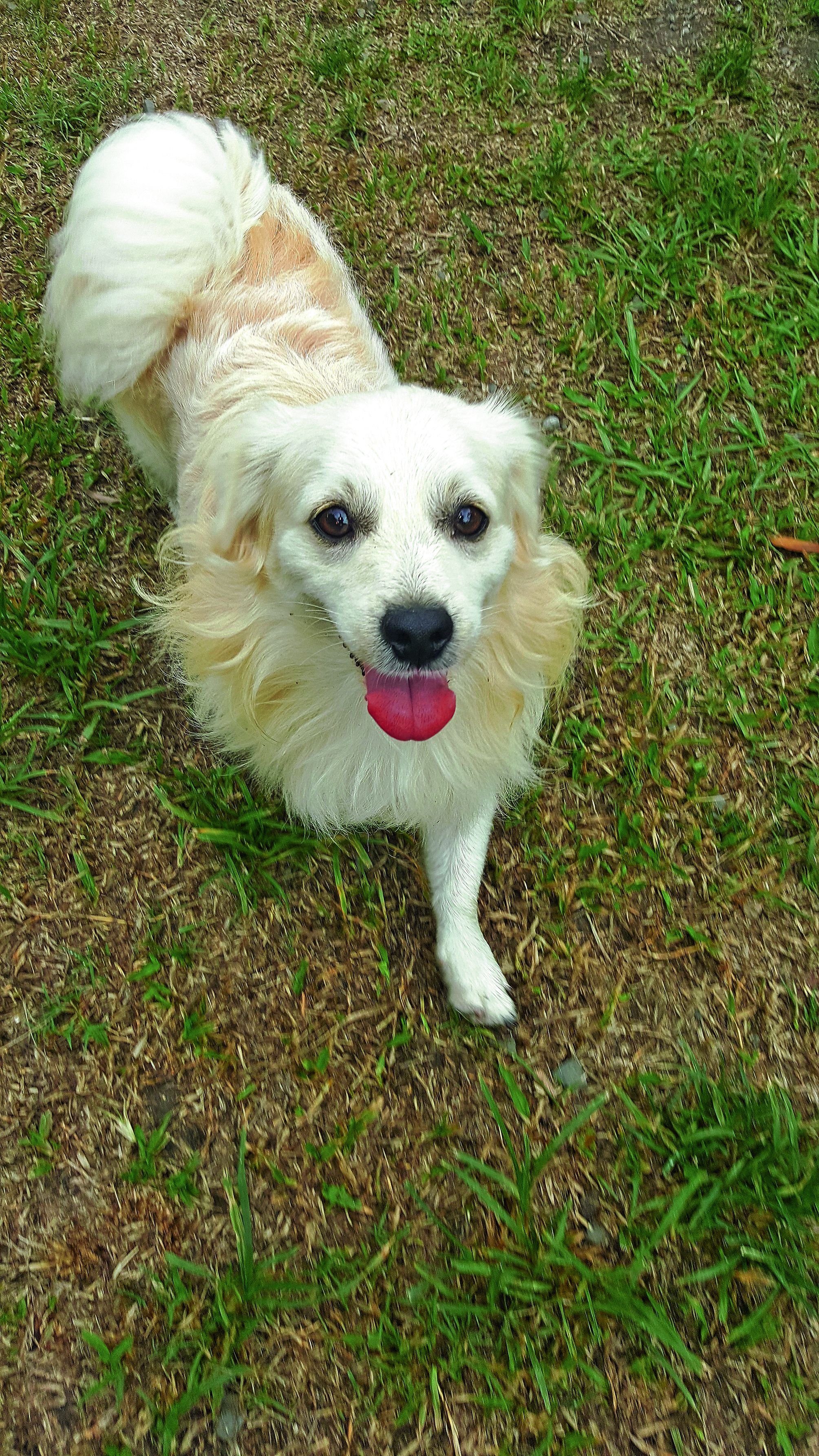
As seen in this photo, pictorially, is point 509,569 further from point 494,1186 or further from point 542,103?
point 542,103

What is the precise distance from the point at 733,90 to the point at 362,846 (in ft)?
13.1

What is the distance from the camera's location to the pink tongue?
199cm

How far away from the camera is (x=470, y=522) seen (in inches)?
77.7

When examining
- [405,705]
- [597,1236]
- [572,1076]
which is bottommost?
[597,1236]

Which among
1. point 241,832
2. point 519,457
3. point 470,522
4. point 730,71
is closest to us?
point 470,522

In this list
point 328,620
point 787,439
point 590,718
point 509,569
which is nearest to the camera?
point 328,620

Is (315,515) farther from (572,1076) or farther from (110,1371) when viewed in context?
(110,1371)

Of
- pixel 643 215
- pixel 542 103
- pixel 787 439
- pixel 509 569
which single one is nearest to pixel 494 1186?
pixel 509 569

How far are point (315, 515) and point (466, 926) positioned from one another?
1.31 metres

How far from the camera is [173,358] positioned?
2705mm

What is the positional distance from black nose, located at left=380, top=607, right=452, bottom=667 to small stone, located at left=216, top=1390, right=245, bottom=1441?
1931 millimetres

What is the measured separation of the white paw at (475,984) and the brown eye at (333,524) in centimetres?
128

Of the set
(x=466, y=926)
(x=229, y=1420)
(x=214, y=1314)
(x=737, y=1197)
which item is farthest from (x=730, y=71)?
(x=229, y=1420)

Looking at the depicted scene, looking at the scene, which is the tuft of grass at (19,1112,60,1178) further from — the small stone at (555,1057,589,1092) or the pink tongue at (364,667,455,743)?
the pink tongue at (364,667,455,743)
